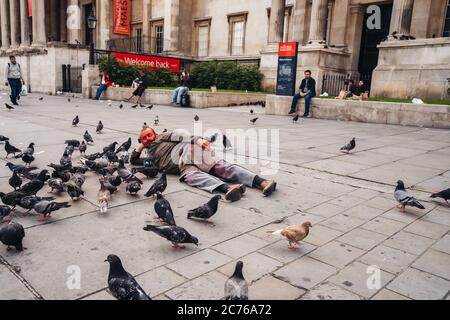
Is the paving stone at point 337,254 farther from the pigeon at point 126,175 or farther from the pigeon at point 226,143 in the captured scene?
the pigeon at point 226,143

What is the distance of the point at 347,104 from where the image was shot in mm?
15312

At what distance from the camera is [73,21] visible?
3922 cm

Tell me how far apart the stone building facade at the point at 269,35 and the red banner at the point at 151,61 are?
1790mm

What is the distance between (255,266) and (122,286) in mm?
1162

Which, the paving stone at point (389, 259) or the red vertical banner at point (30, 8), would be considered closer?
the paving stone at point (389, 259)

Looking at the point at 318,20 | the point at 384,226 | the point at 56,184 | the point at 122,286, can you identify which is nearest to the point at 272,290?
the point at 122,286

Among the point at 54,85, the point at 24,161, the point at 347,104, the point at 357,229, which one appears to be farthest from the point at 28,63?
the point at 357,229

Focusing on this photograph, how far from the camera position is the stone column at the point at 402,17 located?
17891 mm

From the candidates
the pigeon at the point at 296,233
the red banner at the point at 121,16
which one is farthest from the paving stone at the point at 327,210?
the red banner at the point at 121,16

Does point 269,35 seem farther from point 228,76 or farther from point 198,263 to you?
point 198,263

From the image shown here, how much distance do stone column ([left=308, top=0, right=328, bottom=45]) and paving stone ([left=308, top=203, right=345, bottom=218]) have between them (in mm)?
17963

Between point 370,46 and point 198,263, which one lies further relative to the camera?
point 370,46

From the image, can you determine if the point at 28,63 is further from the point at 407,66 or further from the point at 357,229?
the point at 357,229

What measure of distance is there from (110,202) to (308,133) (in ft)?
25.9
